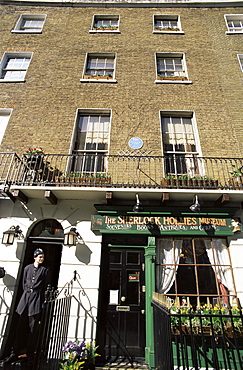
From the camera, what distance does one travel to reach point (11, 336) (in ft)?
19.9

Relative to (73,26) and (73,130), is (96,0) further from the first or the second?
(73,130)

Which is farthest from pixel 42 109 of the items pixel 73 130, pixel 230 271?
pixel 230 271

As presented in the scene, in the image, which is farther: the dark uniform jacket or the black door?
the black door

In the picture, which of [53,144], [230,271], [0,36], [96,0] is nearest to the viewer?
[230,271]

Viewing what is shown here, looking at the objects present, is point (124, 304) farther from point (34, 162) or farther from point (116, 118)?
point (116, 118)

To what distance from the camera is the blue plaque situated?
8375 mm

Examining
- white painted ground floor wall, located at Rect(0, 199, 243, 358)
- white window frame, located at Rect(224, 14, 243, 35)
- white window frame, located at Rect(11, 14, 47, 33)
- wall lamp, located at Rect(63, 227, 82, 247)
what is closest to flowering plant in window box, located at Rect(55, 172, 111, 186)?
white painted ground floor wall, located at Rect(0, 199, 243, 358)

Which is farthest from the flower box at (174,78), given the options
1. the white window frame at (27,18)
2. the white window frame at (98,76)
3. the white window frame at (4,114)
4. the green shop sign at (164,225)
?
the white window frame at (27,18)

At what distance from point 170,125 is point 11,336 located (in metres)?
8.98

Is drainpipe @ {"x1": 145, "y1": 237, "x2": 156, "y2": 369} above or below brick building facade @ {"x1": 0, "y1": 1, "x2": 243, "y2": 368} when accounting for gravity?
below

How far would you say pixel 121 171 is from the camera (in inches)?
309

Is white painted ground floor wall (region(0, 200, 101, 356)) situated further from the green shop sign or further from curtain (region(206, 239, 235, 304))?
curtain (region(206, 239, 235, 304))

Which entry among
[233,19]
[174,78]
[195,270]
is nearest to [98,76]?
[174,78]

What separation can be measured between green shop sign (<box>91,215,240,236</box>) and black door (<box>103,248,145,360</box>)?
727mm
